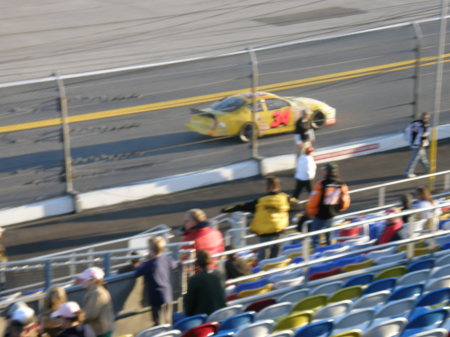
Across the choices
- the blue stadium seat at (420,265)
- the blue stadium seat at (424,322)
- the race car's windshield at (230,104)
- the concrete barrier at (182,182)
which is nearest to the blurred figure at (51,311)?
the blue stadium seat at (424,322)

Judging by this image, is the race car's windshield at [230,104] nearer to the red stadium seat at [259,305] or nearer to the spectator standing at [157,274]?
the spectator standing at [157,274]

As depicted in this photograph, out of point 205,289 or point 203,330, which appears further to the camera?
point 205,289

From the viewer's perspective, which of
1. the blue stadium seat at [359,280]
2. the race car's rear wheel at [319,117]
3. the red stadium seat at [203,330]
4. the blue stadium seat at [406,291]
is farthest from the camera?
the race car's rear wheel at [319,117]

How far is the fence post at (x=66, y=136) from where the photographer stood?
15.6 meters

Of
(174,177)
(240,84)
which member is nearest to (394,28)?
(240,84)

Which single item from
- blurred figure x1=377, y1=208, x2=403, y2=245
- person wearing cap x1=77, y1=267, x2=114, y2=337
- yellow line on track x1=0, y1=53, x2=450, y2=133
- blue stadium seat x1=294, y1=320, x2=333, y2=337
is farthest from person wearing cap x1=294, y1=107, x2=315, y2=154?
blue stadium seat x1=294, y1=320, x2=333, y2=337

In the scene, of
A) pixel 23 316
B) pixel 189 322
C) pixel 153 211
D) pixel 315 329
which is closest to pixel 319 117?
pixel 153 211

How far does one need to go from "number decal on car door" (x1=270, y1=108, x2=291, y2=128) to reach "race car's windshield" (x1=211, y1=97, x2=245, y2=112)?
96 centimetres

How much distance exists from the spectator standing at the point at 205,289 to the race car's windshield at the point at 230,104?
29.1ft

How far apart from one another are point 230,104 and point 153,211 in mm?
2909

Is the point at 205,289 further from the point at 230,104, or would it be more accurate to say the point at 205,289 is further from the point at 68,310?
the point at 230,104

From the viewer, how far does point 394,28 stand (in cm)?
1864

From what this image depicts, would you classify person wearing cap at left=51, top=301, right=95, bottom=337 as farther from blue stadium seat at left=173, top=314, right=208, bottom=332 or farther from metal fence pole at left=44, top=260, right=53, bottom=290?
metal fence pole at left=44, top=260, right=53, bottom=290

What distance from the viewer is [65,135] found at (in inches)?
630
